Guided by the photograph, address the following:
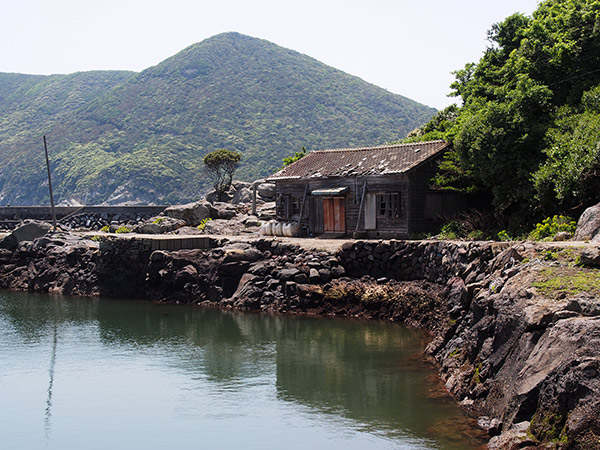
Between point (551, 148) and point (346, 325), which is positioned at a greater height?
point (551, 148)

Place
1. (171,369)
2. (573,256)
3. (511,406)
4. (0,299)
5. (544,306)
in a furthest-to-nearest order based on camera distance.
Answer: (0,299) → (171,369) → (573,256) → (544,306) → (511,406)

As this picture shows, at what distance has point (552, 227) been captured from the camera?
2195cm

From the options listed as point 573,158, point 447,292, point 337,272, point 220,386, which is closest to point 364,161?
point 337,272

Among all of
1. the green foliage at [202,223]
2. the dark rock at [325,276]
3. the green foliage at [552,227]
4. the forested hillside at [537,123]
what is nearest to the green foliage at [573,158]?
the forested hillside at [537,123]

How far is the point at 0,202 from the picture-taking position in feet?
342

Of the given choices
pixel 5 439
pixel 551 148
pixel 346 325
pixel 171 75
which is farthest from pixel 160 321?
pixel 171 75

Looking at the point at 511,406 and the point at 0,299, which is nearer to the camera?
the point at 511,406

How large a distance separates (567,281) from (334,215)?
63.4 ft

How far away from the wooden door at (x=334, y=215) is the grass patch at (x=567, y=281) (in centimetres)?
1759

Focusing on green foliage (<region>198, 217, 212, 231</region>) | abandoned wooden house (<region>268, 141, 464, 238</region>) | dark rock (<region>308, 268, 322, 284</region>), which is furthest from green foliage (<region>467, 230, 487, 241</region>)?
green foliage (<region>198, 217, 212, 231</region>)

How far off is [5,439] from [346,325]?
39.8 feet

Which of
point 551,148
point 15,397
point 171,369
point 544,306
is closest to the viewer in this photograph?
point 544,306

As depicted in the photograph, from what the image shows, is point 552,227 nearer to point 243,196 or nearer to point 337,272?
point 337,272

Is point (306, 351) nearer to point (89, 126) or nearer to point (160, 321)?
point (160, 321)
